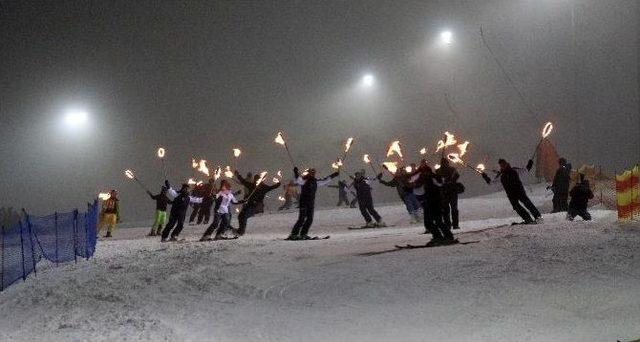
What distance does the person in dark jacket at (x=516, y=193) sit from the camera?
40.2ft

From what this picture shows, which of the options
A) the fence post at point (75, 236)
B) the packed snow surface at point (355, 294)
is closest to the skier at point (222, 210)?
the packed snow surface at point (355, 294)

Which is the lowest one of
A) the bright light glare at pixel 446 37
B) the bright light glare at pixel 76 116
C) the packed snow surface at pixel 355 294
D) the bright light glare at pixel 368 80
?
the packed snow surface at pixel 355 294

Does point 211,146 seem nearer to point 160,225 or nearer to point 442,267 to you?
point 160,225

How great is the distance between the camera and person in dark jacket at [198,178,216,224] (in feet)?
64.7

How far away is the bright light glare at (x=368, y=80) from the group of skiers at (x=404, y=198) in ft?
50.6

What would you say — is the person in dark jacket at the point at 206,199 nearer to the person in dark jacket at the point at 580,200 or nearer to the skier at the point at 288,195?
the skier at the point at 288,195

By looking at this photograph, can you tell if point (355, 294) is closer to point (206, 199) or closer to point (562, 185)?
point (562, 185)

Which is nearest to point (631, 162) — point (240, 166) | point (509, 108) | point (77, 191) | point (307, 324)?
point (509, 108)

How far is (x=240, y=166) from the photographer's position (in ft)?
119

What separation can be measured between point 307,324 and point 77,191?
32.4 meters

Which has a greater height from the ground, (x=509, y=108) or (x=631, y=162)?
(x=509, y=108)

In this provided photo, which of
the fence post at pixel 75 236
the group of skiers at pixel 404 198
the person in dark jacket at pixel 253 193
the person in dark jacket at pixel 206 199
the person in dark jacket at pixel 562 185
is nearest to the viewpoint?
the fence post at pixel 75 236

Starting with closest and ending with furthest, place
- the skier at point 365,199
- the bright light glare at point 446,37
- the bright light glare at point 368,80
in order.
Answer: the skier at point 365,199
the bright light glare at point 446,37
the bright light glare at point 368,80

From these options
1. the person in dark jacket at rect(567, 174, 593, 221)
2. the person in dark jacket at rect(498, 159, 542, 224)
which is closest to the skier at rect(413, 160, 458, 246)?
the person in dark jacket at rect(498, 159, 542, 224)
